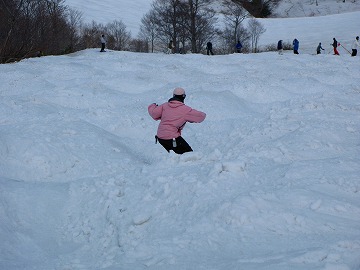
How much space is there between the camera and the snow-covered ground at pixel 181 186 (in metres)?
3.34

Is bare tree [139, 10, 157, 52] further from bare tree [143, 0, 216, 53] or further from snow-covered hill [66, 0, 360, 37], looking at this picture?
bare tree [143, 0, 216, 53]

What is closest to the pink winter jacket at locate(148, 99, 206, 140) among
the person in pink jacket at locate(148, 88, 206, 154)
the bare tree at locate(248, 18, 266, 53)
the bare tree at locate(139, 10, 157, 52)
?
the person in pink jacket at locate(148, 88, 206, 154)

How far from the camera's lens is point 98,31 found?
38.7 meters

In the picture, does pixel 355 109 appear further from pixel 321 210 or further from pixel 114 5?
pixel 114 5

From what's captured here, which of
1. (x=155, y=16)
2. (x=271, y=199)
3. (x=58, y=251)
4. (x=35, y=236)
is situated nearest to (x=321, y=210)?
(x=271, y=199)

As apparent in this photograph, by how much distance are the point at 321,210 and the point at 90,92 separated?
8314 mm

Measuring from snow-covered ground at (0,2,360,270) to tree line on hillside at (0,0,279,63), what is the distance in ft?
32.2

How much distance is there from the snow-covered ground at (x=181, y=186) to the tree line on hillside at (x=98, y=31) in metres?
9.81

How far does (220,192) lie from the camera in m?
4.30

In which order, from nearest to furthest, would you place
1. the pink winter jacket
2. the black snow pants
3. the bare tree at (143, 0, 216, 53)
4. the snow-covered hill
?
the pink winter jacket < the black snow pants < the bare tree at (143, 0, 216, 53) < the snow-covered hill

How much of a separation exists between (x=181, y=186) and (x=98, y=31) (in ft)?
121

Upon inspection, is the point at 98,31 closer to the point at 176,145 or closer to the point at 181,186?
the point at 176,145

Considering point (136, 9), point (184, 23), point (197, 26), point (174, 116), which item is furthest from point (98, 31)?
point (174, 116)

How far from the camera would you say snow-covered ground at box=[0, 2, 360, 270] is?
334 centimetres
